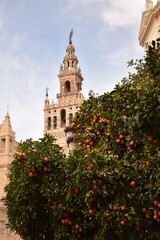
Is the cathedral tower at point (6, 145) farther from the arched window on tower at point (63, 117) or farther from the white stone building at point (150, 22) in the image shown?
the white stone building at point (150, 22)

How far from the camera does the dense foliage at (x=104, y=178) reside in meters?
9.07

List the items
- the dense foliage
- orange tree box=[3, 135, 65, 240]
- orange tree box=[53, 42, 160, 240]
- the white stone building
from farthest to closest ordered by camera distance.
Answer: the white stone building → orange tree box=[3, 135, 65, 240] → the dense foliage → orange tree box=[53, 42, 160, 240]

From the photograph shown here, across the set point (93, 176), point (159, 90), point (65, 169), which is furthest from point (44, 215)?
point (159, 90)

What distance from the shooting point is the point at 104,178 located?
9828mm

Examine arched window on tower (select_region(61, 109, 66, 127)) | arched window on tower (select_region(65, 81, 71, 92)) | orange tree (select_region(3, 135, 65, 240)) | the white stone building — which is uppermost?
arched window on tower (select_region(65, 81, 71, 92))

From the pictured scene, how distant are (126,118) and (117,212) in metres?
2.32

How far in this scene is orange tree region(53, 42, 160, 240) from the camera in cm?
880

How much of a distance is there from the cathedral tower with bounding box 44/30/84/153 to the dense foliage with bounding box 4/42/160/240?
49440 mm

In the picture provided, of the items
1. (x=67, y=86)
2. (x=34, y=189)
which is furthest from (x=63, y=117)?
(x=34, y=189)

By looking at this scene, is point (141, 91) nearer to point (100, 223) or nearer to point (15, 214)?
point (100, 223)

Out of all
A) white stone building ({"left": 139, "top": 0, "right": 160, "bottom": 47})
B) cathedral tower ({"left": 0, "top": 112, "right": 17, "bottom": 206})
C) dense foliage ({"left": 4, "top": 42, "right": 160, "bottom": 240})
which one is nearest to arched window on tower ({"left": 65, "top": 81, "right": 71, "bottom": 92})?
cathedral tower ({"left": 0, "top": 112, "right": 17, "bottom": 206})

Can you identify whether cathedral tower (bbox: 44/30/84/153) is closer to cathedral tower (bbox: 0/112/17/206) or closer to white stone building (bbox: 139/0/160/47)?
cathedral tower (bbox: 0/112/17/206)

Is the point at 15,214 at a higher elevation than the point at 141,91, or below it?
below

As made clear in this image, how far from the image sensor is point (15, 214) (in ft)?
38.4
